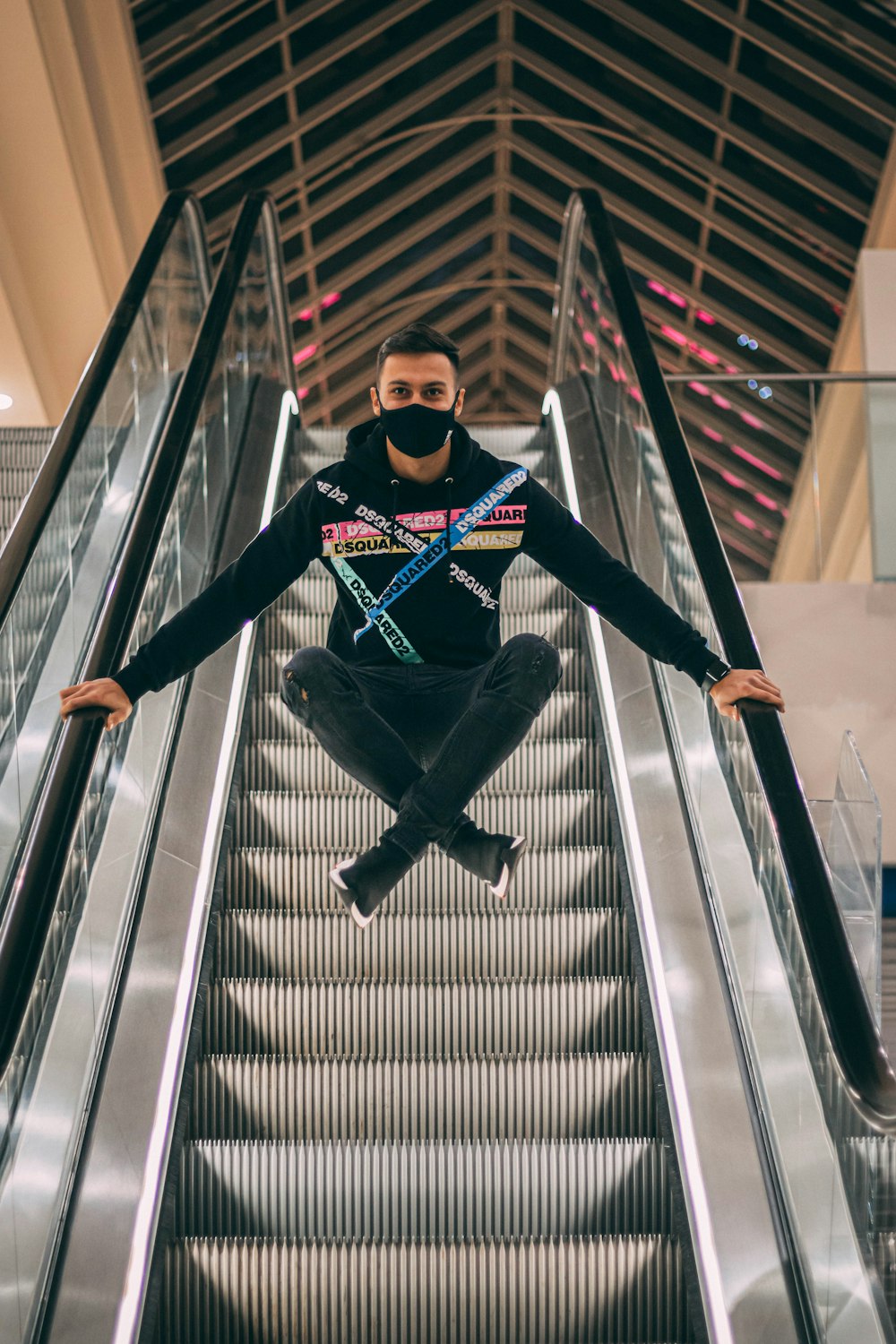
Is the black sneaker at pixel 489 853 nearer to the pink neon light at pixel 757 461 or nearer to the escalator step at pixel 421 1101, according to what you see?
the escalator step at pixel 421 1101

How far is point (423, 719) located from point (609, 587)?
0.54 meters

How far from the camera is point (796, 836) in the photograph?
111 inches

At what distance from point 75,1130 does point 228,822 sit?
4.77ft

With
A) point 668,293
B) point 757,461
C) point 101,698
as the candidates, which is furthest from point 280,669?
point 757,461

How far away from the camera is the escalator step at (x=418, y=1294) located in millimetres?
2977

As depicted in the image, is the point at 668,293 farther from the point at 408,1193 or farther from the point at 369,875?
the point at 408,1193

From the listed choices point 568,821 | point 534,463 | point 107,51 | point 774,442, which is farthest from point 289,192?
point 568,821

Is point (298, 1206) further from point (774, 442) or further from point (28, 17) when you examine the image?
point (774, 442)

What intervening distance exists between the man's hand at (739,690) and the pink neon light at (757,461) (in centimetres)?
1452

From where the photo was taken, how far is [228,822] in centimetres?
433

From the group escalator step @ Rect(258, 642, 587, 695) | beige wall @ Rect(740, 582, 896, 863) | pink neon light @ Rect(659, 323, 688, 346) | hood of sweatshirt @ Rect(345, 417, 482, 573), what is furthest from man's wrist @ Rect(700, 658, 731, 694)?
pink neon light @ Rect(659, 323, 688, 346)

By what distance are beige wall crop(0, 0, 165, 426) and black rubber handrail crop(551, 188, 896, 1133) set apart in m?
6.95

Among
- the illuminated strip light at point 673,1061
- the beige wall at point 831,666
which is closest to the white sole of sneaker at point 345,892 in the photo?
the illuminated strip light at point 673,1061

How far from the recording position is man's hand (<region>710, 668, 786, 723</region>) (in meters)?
3.14
